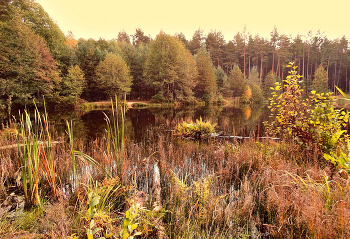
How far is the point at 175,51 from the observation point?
30.1 meters

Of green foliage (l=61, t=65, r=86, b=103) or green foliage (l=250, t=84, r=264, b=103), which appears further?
green foliage (l=250, t=84, r=264, b=103)

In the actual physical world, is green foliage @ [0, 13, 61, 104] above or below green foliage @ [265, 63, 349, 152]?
above

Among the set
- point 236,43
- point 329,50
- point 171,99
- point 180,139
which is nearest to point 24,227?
point 180,139

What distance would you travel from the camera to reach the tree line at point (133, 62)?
20031mm

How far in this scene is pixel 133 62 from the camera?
35781mm

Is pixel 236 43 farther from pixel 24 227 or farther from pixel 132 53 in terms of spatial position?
pixel 24 227

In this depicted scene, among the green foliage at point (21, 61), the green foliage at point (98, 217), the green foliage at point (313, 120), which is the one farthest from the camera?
the green foliage at point (21, 61)

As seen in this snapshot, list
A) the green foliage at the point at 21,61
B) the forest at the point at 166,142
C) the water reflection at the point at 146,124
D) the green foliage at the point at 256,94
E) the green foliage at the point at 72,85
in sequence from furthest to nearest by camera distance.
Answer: the green foliage at the point at 256,94
the green foliage at the point at 72,85
the green foliage at the point at 21,61
the water reflection at the point at 146,124
the forest at the point at 166,142

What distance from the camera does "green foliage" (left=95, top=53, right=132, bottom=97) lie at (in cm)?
2783

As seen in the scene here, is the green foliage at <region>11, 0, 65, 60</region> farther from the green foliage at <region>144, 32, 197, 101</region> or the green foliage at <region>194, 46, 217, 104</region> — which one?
the green foliage at <region>194, 46, 217, 104</region>

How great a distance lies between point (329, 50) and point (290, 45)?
877cm

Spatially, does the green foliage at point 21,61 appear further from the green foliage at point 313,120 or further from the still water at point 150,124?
the green foliage at point 313,120

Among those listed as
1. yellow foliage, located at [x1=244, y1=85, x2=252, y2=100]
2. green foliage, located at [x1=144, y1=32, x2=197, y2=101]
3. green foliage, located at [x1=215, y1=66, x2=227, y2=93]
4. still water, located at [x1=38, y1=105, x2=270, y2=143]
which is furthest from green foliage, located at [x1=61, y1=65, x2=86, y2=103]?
yellow foliage, located at [x1=244, y1=85, x2=252, y2=100]

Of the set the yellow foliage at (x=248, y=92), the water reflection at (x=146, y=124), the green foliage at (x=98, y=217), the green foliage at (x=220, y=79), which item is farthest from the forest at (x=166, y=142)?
the yellow foliage at (x=248, y=92)
